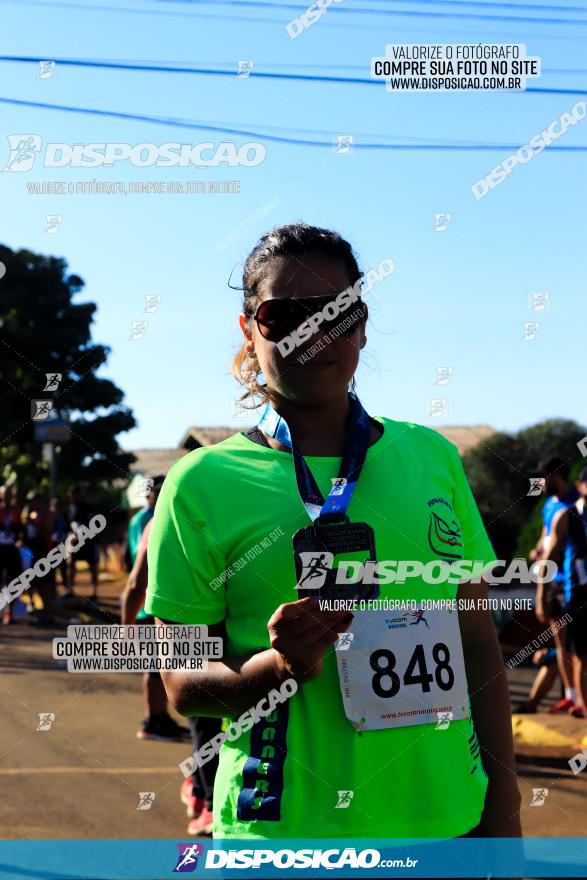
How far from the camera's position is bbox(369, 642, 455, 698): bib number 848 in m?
1.92

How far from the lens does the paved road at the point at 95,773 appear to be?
5.61 m

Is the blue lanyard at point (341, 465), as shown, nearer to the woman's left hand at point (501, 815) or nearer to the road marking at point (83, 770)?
the woman's left hand at point (501, 815)

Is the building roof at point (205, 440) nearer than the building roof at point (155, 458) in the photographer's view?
Yes

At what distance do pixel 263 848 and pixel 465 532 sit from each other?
0.73m

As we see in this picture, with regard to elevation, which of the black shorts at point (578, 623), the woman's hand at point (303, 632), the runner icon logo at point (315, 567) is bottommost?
the woman's hand at point (303, 632)

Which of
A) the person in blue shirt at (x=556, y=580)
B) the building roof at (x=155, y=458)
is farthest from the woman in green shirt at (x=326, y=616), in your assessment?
the building roof at (x=155, y=458)

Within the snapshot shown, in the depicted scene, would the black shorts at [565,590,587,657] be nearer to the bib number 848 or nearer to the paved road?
the paved road

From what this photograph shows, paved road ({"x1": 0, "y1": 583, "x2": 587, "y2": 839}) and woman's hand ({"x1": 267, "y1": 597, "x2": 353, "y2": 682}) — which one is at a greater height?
woman's hand ({"x1": 267, "y1": 597, "x2": 353, "y2": 682})

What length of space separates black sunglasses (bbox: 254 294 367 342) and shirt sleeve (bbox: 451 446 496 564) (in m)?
0.38

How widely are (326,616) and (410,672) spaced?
0.31m

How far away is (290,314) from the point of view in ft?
6.82

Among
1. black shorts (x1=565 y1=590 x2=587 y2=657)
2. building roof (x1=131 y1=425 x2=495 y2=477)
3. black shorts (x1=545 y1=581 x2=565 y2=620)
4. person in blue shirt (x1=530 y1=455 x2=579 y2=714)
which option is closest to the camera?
black shorts (x1=565 y1=590 x2=587 y2=657)

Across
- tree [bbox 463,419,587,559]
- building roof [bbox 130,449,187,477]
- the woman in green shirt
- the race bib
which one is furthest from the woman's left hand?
building roof [bbox 130,449,187,477]

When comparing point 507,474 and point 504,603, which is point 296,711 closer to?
point 504,603
